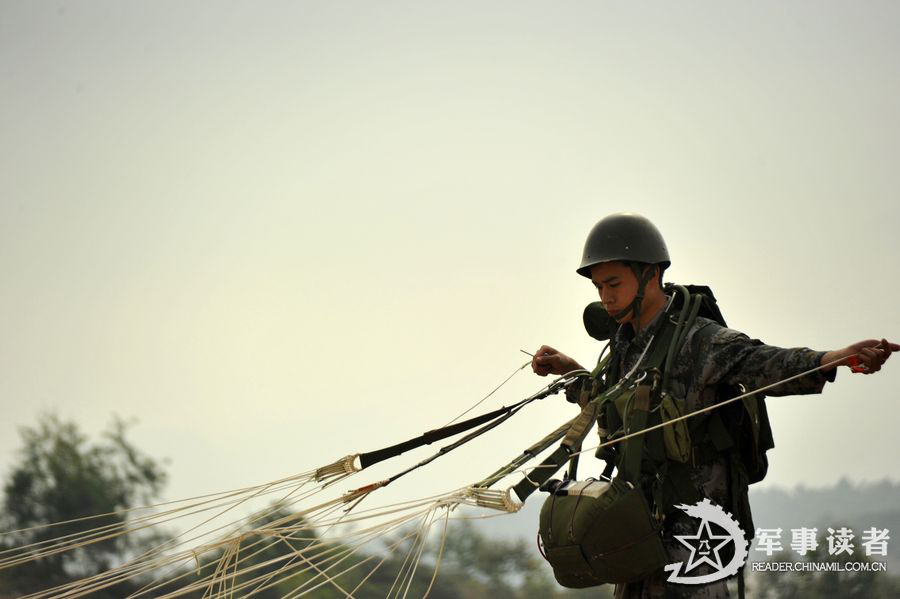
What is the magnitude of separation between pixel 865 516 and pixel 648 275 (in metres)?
17.8

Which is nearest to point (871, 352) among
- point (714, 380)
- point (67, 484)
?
point (714, 380)

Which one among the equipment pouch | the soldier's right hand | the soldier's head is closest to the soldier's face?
the soldier's head

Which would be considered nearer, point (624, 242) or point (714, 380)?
point (714, 380)

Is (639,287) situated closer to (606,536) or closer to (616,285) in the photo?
(616,285)

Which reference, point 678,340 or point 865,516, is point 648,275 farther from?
point 865,516

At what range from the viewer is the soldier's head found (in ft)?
17.4

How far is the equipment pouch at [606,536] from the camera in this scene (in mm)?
4676

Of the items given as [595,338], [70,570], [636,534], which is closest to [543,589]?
[70,570]

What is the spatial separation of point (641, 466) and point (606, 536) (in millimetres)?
407

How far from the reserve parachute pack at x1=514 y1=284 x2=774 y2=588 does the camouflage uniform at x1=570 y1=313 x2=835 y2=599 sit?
0.04m

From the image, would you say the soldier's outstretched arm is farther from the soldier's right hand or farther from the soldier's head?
the soldier's right hand

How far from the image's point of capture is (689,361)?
16.7ft

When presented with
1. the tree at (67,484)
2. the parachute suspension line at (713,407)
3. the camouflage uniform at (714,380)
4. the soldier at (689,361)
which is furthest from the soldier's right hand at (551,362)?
the tree at (67,484)

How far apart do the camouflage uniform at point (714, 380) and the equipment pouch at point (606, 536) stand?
0.51ft
